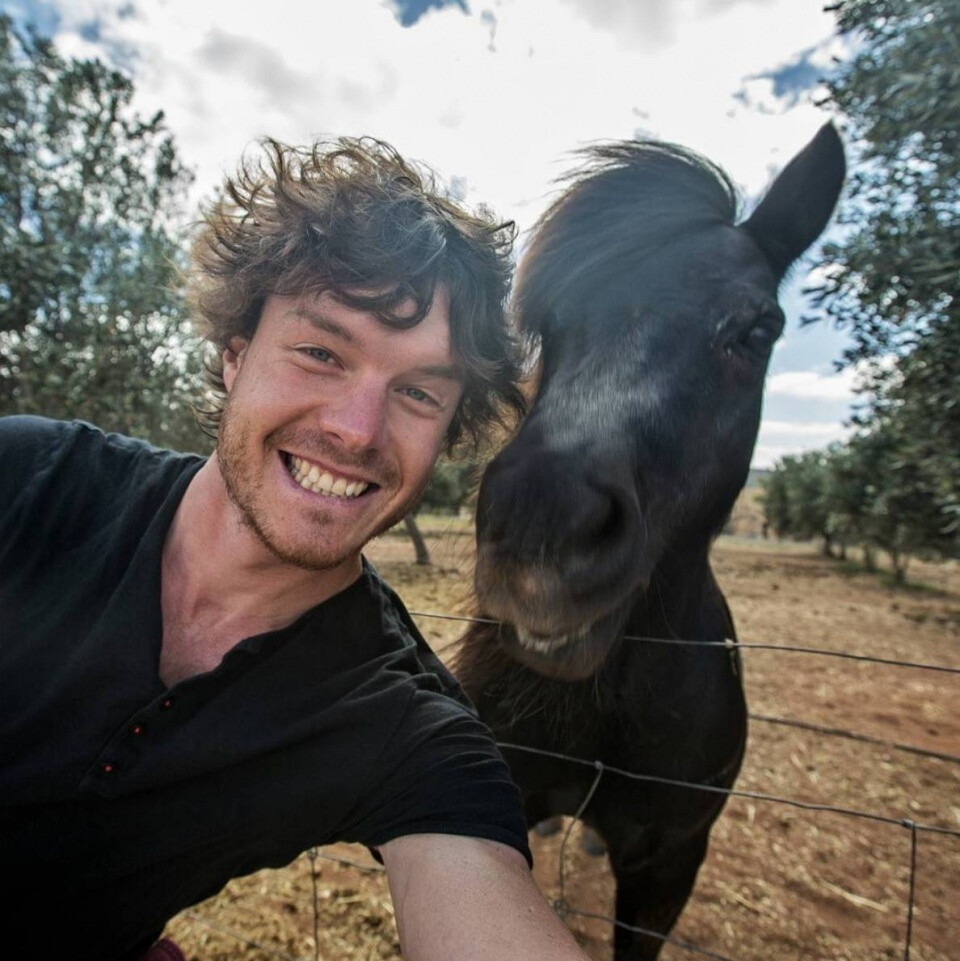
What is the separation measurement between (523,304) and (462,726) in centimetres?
131

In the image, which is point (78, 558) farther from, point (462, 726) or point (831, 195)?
point (831, 195)

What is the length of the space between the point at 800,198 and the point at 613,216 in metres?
0.70

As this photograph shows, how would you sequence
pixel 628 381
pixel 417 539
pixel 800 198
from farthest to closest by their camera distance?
pixel 417 539
pixel 800 198
pixel 628 381

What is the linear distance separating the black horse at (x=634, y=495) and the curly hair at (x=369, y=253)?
19 cm

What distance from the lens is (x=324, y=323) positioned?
1.54 meters

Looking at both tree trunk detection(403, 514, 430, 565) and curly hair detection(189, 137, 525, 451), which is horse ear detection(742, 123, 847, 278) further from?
tree trunk detection(403, 514, 430, 565)

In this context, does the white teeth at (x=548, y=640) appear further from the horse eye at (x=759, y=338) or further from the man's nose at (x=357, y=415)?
the horse eye at (x=759, y=338)

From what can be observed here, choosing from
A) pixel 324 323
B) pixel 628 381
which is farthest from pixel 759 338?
pixel 324 323

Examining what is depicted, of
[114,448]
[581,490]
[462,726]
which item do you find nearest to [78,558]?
[114,448]

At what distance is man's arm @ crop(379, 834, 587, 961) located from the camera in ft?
3.33

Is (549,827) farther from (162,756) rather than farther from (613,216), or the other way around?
(613,216)

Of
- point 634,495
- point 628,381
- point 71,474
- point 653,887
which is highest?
Result: point 628,381

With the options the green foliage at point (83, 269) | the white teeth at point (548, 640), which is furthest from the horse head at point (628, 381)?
the green foliage at point (83, 269)

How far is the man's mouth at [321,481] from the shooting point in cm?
148
